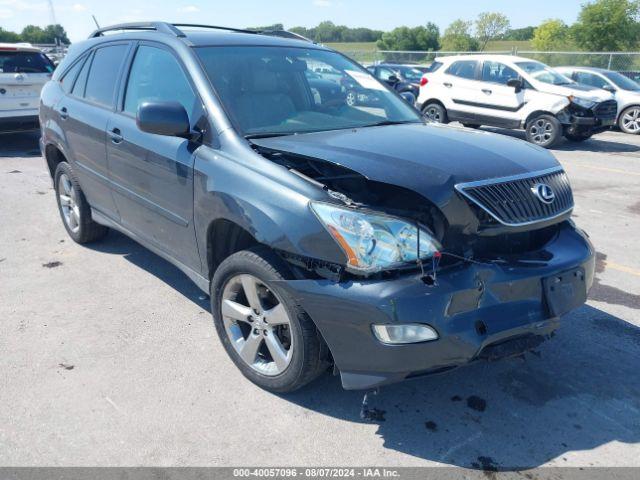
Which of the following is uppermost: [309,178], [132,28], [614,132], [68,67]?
[132,28]

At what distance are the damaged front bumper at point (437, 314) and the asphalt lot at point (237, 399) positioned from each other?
43cm

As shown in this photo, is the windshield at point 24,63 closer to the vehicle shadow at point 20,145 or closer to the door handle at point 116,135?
the vehicle shadow at point 20,145

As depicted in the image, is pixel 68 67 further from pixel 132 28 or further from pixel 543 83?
pixel 543 83

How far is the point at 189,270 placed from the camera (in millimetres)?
3660

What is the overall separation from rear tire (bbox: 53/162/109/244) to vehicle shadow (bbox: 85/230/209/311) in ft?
0.49

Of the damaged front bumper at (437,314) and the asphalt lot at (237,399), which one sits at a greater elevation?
the damaged front bumper at (437,314)

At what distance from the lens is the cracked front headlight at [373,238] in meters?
2.51

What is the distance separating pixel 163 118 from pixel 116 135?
3.53 ft

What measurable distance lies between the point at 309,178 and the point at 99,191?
2544 millimetres

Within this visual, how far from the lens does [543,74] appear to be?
41.1 ft

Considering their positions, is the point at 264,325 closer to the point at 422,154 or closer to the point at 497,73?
the point at 422,154

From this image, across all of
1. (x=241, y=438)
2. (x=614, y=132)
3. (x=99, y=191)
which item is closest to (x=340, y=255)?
(x=241, y=438)

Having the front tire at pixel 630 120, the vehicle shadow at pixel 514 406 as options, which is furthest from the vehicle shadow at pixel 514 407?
the front tire at pixel 630 120

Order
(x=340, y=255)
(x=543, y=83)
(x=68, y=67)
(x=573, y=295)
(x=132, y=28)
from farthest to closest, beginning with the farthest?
(x=543, y=83)
(x=68, y=67)
(x=132, y=28)
(x=573, y=295)
(x=340, y=255)
